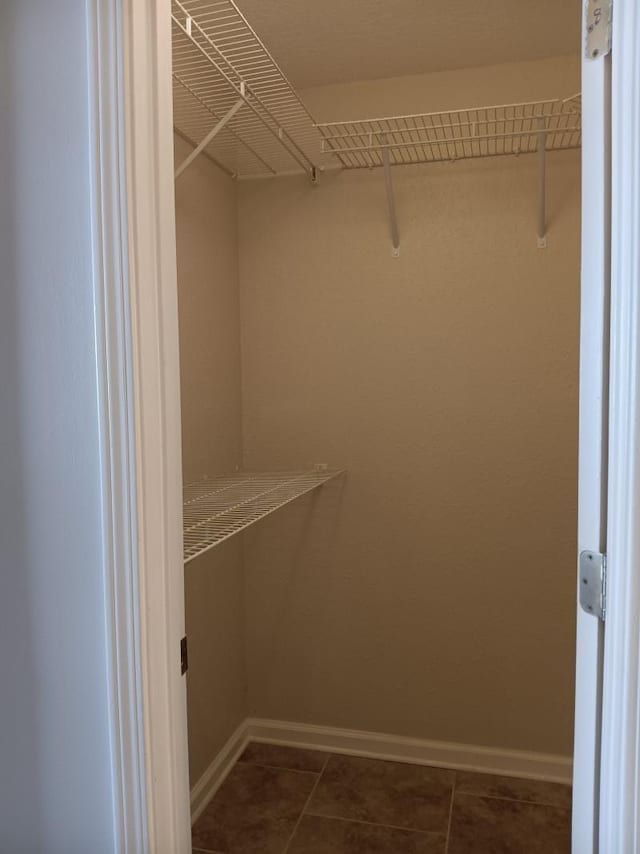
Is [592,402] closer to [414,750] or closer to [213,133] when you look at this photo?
[213,133]

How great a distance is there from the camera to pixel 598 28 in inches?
31.0

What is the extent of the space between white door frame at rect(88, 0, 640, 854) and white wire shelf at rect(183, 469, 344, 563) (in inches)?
8.1

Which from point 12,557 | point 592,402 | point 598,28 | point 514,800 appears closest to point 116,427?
point 12,557

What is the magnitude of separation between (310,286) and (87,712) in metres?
1.70

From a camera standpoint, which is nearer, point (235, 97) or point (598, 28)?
point (598, 28)

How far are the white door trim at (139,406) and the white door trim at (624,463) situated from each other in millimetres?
617

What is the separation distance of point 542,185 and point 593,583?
5.10 feet

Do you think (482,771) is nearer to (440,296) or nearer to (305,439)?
(305,439)

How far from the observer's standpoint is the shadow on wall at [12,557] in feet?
3.00

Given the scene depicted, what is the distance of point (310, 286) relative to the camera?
2.31 metres

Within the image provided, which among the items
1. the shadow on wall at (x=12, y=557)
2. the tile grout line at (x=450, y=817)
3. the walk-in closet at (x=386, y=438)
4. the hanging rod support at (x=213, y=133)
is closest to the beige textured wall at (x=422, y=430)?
the walk-in closet at (x=386, y=438)

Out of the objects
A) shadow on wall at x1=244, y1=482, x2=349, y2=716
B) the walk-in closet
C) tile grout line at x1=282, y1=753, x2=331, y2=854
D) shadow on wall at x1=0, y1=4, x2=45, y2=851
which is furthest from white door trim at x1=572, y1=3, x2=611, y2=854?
shadow on wall at x1=244, y1=482, x2=349, y2=716

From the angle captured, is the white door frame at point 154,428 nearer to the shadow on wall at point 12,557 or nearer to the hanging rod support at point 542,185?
the shadow on wall at point 12,557

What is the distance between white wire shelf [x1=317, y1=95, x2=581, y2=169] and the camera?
2.01 metres
